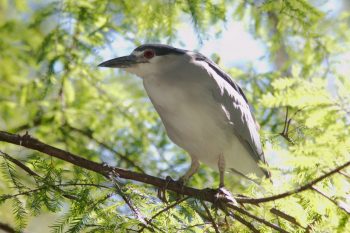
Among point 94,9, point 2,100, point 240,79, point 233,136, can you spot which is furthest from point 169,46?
point 2,100

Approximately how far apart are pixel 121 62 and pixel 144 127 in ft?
5.71

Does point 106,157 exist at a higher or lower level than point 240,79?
lower

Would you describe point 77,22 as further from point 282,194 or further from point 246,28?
point 282,194

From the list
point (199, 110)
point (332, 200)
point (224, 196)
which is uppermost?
point (199, 110)

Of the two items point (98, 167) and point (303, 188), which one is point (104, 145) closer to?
point (98, 167)

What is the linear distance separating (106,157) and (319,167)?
3.26 metres

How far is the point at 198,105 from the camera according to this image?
10.5 feet

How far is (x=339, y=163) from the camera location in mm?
1854

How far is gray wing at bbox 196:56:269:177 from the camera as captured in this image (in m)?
3.36

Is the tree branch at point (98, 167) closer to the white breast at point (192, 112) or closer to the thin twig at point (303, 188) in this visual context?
the thin twig at point (303, 188)

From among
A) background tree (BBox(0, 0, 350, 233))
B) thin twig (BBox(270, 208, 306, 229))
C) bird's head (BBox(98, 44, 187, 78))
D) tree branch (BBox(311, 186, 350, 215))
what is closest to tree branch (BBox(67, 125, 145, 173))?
background tree (BBox(0, 0, 350, 233))

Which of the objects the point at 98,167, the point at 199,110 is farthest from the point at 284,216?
the point at 199,110

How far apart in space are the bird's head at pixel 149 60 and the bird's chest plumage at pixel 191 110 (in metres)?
0.13

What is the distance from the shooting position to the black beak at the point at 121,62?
351 centimetres
